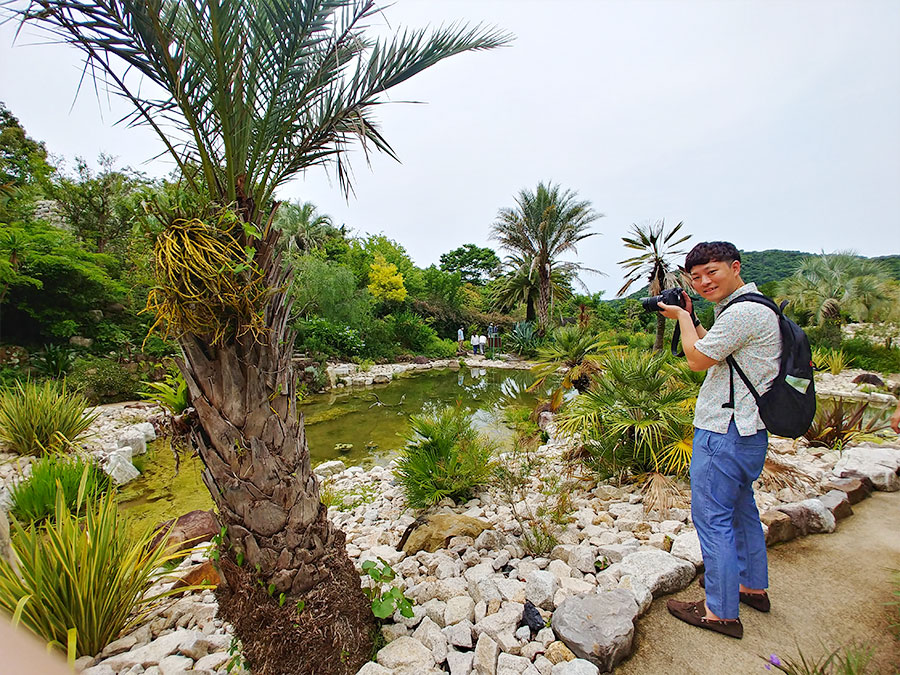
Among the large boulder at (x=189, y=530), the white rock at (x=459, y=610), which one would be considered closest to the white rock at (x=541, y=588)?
the white rock at (x=459, y=610)

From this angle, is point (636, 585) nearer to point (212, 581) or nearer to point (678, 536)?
point (678, 536)

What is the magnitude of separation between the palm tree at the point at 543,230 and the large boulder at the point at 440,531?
1783 cm

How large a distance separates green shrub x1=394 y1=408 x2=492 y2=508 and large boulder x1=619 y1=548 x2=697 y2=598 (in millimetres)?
1707

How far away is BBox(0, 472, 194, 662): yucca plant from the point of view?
1875mm

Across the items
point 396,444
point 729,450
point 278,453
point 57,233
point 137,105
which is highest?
point 57,233

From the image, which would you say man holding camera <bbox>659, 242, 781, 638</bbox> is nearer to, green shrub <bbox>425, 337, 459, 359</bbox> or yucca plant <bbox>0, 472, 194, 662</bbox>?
yucca plant <bbox>0, 472, 194, 662</bbox>

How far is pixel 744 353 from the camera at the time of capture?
1.83 m

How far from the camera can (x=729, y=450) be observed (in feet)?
5.92

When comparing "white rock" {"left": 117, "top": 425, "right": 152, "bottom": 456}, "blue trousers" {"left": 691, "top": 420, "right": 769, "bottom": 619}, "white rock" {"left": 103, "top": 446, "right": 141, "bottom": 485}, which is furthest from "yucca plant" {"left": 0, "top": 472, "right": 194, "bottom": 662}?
"white rock" {"left": 117, "top": 425, "right": 152, "bottom": 456}

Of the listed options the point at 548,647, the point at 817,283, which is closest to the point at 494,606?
the point at 548,647

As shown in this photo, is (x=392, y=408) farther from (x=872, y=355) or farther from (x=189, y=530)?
(x=872, y=355)

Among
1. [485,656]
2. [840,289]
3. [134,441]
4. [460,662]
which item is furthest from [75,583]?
[840,289]

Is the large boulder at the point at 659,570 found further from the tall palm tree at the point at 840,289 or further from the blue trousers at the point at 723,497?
the tall palm tree at the point at 840,289

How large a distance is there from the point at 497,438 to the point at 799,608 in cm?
475
